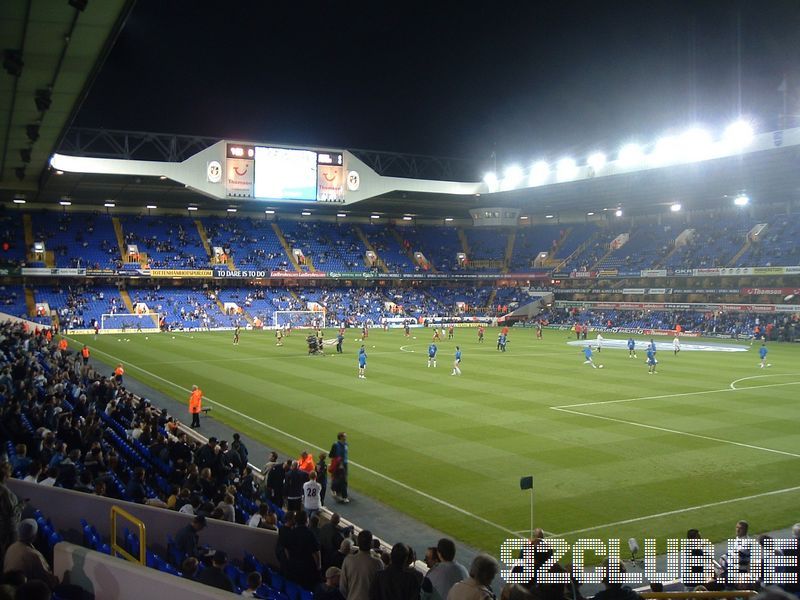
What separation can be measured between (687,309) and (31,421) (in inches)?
2564

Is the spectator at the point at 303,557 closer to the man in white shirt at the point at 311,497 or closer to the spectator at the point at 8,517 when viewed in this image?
the spectator at the point at 8,517

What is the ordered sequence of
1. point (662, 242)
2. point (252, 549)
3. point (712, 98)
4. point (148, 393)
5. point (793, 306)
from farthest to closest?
point (662, 242) → point (793, 306) → point (712, 98) → point (148, 393) → point (252, 549)

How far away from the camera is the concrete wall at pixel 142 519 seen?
8.23 metres

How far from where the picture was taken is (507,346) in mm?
50969

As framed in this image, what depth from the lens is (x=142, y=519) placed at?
27.3 ft

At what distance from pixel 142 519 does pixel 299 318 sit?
216 ft

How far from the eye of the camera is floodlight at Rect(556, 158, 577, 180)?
62.1 metres

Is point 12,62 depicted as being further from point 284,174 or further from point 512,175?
point 512,175

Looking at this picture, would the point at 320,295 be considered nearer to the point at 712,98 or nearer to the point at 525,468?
the point at 712,98

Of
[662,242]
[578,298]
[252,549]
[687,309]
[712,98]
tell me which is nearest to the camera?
[252,549]

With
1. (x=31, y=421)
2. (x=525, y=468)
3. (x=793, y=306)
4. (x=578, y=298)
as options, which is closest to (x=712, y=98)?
(x=793, y=306)

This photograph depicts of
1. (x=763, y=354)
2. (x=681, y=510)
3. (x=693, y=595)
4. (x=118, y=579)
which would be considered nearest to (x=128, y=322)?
(x=763, y=354)

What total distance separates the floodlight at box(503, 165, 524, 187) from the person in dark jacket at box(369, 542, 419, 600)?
64.8 meters

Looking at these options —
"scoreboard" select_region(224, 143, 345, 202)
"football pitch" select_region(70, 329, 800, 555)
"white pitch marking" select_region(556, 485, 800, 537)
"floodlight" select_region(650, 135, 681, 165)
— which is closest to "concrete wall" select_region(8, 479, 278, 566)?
"football pitch" select_region(70, 329, 800, 555)
